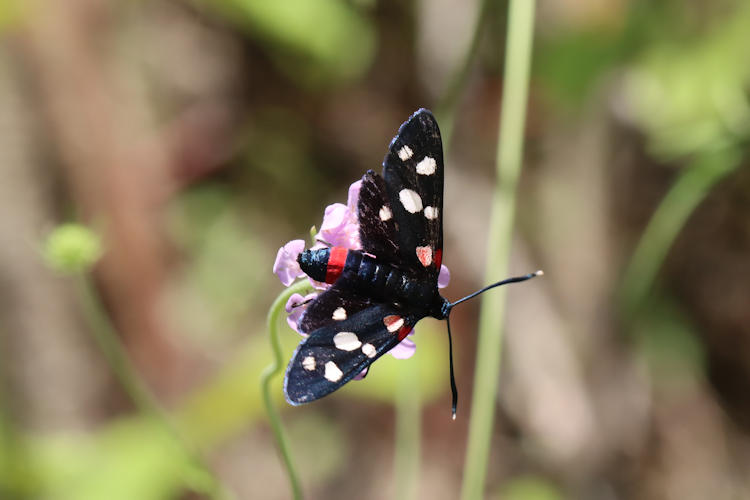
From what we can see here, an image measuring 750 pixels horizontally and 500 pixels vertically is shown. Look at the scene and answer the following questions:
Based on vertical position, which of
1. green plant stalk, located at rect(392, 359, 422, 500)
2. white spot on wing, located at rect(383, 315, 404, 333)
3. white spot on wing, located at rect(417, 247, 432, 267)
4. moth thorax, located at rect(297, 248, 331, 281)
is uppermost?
moth thorax, located at rect(297, 248, 331, 281)

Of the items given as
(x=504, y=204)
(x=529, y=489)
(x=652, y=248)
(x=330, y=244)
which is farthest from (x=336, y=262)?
(x=529, y=489)

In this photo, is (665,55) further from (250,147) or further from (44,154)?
(44,154)

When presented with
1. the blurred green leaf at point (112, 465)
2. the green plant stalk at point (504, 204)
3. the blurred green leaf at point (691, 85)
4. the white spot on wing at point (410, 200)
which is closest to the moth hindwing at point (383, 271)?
the white spot on wing at point (410, 200)

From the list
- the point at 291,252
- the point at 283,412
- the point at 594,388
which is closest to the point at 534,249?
the point at 594,388

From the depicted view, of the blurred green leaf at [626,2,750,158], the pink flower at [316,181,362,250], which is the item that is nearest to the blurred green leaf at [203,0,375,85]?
the blurred green leaf at [626,2,750,158]

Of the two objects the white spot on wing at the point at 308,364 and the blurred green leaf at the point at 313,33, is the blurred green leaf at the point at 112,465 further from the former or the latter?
the blurred green leaf at the point at 313,33

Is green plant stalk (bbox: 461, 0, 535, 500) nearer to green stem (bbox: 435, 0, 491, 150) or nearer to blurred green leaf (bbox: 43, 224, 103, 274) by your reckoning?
green stem (bbox: 435, 0, 491, 150)
